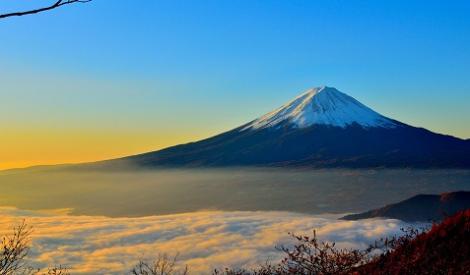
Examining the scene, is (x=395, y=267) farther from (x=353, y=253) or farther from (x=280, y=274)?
(x=280, y=274)

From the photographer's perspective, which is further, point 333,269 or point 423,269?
point 333,269

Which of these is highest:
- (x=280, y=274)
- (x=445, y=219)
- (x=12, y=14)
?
(x=12, y=14)

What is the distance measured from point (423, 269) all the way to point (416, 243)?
3242mm

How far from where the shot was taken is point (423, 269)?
16984 mm

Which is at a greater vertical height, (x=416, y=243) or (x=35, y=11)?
(x=35, y=11)

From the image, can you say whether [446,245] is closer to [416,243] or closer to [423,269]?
[416,243]

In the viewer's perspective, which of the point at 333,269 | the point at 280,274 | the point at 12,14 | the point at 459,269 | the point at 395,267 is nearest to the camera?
the point at 12,14

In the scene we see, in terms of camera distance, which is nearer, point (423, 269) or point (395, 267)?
point (423, 269)

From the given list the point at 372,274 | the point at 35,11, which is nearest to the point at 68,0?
the point at 35,11

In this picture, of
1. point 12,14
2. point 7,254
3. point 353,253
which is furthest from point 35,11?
point 7,254

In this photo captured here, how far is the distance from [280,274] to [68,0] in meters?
17.0

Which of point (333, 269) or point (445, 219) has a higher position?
point (445, 219)

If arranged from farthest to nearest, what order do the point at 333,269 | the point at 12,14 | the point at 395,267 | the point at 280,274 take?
1. the point at 280,274
2. the point at 333,269
3. the point at 395,267
4. the point at 12,14

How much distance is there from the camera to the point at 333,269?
2014 centimetres
